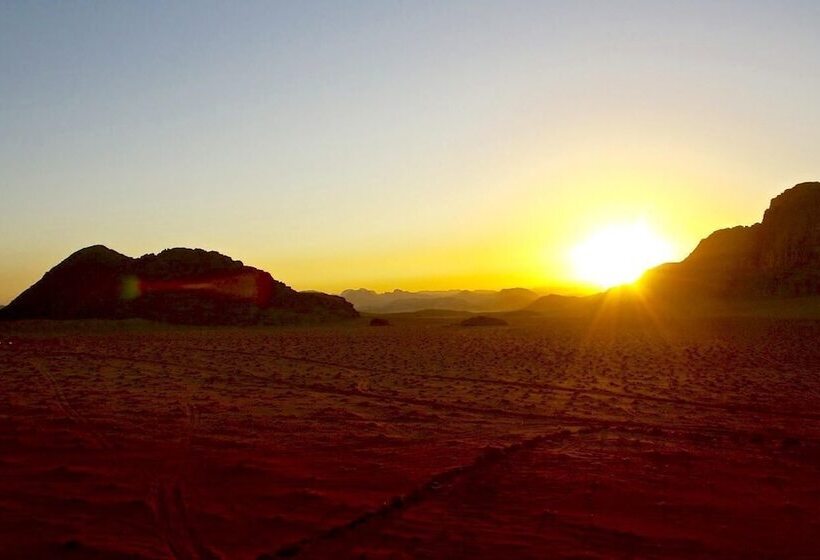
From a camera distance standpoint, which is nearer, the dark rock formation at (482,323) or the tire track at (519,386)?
the tire track at (519,386)

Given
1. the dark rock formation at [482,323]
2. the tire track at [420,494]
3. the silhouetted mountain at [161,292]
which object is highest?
the silhouetted mountain at [161,292]

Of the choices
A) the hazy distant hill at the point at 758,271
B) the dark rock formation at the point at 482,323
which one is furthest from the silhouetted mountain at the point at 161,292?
the hazy distant hill at the point at 758,271

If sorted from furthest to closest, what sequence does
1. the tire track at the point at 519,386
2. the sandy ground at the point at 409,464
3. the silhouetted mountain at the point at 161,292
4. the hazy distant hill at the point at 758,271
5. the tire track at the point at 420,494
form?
the hazy distant hill at the point at 758,271 → the silhouetted mountain at the point at 161,292 → the tire track at the point at 519,386 → the sandy ground at the point at 409,464 → the tire track at the point at 420,494

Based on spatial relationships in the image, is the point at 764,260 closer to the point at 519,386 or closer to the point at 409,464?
the point at 519,386

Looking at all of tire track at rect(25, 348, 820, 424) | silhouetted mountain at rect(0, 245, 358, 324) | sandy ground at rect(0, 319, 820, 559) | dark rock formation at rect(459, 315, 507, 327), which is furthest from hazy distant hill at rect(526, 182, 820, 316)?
sandy ground at rect(0, 319, 820, 559)

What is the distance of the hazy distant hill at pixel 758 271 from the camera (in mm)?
57625

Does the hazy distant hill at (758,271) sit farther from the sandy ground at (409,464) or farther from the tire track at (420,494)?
the tire track at (420,494)

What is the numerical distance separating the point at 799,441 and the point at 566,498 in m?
5.10

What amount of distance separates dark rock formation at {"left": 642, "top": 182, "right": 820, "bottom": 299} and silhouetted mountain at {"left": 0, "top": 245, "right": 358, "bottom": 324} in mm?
44412

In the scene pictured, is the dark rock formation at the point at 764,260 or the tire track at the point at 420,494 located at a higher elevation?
the dark rock formation at the point at 764,260

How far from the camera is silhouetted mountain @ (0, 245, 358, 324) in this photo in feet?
155

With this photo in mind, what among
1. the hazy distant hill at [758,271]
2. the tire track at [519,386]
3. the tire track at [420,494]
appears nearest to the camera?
the tire track at [420,494]

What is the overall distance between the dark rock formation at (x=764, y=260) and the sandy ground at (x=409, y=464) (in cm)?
5007

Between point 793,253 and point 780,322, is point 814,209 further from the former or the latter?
point 780,322
